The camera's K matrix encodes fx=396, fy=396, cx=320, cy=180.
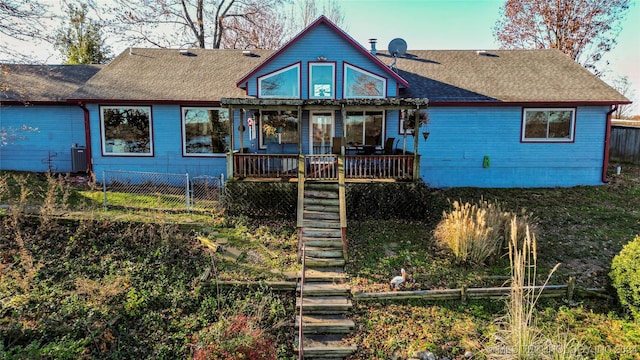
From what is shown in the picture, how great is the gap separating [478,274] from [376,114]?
7588 mm

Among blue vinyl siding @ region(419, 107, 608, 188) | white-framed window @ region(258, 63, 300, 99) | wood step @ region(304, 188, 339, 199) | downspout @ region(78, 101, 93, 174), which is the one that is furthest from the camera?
blue vinyl siding @ region(419, 107, 608, 188)

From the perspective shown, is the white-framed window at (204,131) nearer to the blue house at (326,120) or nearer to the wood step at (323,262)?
the blue house at (326,120)

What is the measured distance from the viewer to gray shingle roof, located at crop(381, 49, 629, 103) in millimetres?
13688

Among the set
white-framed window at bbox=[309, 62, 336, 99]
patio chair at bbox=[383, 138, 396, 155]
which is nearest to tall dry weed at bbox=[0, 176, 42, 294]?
white-framed window at bbox=[309, 62, 336, 99]

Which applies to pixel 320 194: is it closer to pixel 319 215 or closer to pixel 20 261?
pixel 319 215

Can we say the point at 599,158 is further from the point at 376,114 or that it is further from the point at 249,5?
the point at 249,5

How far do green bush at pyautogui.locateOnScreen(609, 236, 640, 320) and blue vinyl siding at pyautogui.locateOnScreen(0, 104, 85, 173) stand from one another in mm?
16272

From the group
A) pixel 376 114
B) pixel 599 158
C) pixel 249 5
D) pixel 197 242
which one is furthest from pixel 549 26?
A: pixel 197 242

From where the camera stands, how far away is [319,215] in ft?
31.2

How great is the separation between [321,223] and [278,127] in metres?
5.82

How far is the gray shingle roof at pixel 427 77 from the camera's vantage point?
1362 centimetres

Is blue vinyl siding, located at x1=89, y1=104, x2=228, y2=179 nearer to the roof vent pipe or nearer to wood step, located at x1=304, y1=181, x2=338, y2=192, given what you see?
wood step, located at x1=304, y1=181, x2=338, y2=192

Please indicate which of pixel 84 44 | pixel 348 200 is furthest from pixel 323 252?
pixel 84 44

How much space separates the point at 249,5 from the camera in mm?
25922
